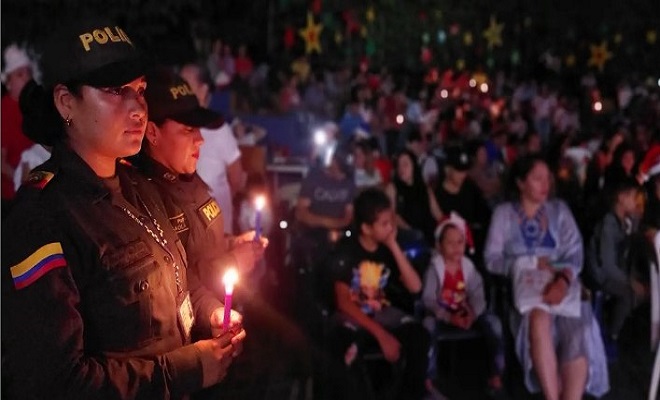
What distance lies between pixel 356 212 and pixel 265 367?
4.23ft

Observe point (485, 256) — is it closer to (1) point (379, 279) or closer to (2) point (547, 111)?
(1) point (379, 279)

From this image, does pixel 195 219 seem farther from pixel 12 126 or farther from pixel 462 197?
pixel 462 197

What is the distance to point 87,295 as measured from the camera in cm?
200

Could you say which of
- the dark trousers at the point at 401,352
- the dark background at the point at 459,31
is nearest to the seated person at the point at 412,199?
the dark trousers at the point at 401,352

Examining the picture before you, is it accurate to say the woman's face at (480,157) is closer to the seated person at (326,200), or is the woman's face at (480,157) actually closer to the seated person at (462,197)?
the seated person at (462,197)

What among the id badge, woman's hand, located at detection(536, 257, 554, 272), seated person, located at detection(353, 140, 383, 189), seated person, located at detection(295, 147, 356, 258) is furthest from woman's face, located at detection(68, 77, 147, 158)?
seated person, located at detection(353, 140, 383, 189)

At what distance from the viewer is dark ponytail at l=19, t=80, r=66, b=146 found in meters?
2.14

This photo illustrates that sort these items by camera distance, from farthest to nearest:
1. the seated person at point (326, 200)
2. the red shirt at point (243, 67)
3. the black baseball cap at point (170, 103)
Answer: the red shirt at point (243, 67), the seated person at point (326, 200), the black baseball cap at point (170, 103)

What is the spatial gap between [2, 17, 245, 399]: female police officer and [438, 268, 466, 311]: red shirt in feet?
11.0

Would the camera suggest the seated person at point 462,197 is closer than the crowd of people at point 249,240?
No

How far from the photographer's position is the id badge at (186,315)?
233 centimetres

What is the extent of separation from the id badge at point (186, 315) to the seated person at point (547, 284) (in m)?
3.11

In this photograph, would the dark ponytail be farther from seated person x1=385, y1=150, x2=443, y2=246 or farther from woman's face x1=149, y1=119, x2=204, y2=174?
seated person x1=385, y1=150, x2=443, y2=246

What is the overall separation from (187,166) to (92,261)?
47.6 inches
